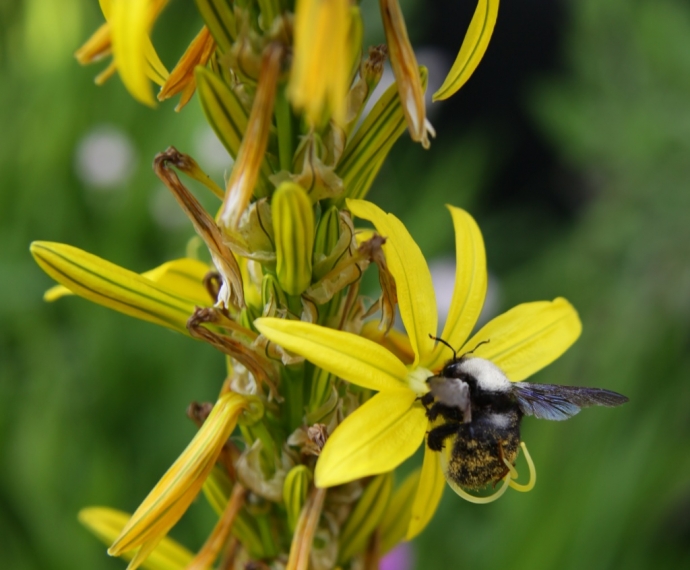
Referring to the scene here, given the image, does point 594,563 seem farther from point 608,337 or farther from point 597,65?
point 597,65

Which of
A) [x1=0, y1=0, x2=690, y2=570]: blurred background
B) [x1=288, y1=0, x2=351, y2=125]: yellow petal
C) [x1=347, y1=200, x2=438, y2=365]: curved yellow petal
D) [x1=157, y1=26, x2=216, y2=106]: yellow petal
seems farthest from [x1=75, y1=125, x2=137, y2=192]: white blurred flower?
[x1=288, y1=0, x2=351, y2=125]: yellow petal

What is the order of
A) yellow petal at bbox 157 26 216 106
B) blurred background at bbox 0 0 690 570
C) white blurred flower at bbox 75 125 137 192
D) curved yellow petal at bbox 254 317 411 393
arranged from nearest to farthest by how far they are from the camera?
1. curved yellow petal at bbox 254 317 411 393
2. yellow petal at bbox 157 26 216 106
3. blurred background at bbox 0 0 690 570
4. white blurred flower at bbox 75 125 137 192

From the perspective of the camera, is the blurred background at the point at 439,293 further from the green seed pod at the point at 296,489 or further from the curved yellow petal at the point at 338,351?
the curved yellow petal at the point at 338,351

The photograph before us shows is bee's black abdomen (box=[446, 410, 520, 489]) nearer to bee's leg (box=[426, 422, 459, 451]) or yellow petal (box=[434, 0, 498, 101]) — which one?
bee's leg (box=[426, 422, 459, 451])

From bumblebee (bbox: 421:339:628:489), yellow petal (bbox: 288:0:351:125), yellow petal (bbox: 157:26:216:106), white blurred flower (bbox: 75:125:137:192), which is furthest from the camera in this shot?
white blurred flower (bbox: 75:125:137:192)

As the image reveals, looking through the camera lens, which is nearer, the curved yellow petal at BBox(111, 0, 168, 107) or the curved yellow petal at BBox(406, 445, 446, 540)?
the curved yellow petal at BBox(111, 0, 168, 107)

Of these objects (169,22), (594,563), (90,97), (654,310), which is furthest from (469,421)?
(169,22)

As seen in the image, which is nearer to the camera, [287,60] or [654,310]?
[287,60]
